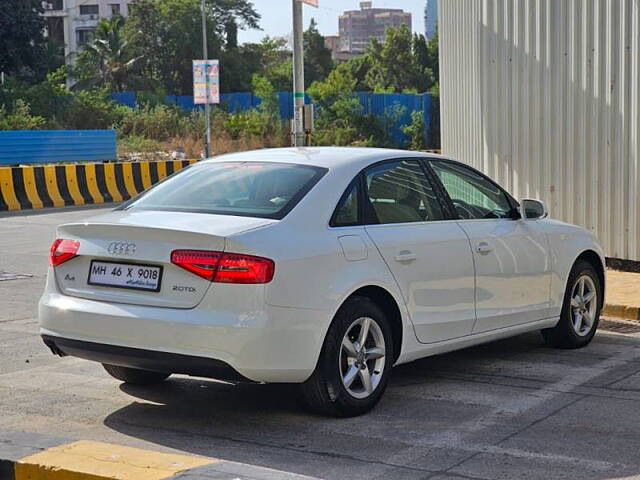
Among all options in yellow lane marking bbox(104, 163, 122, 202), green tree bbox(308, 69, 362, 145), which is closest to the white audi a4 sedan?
yellow lane marking bbox(104, 163, 122, 202)

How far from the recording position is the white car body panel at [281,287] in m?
6.00

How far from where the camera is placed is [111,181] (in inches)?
1003

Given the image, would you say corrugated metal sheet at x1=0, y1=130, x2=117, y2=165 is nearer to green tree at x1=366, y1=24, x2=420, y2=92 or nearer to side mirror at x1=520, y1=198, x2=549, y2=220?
side mirror at x1=520, y1=198, x2=549, y2=220

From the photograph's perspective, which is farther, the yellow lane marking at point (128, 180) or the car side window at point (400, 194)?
the yellow lane marking at point (128, 180)

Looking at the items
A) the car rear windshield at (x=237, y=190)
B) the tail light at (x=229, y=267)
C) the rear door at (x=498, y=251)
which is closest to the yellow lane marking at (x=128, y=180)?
the rear door at (x=498, y=251)

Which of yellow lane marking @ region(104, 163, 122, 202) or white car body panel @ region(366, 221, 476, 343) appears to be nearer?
white car body panel @ region(366, 221, 476, 343)

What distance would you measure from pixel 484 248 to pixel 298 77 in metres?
10.9

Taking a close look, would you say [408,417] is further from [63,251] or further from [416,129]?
[416,129]

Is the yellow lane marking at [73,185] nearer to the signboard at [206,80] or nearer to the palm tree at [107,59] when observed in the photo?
the signboard at [206,80]

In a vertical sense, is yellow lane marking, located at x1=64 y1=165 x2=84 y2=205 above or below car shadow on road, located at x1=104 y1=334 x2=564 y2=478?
above

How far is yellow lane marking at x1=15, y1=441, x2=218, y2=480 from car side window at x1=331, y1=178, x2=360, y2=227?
75.3 inches

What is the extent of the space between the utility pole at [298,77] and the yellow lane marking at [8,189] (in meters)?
7.23

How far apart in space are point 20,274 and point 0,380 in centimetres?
553

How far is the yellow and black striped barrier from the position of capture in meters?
22.8
